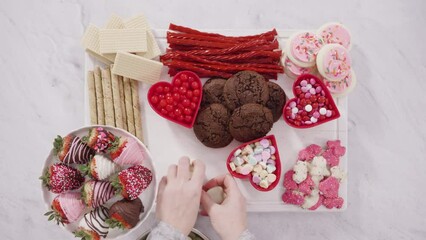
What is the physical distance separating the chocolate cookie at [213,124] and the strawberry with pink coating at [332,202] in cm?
39

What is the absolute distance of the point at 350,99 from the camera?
4.74 ft

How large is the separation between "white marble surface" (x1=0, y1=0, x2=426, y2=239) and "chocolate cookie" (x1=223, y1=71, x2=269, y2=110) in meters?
0.29

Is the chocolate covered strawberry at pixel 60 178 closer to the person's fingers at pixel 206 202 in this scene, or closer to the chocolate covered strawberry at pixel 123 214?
the chocolate covered strawberry at pixel 123 214

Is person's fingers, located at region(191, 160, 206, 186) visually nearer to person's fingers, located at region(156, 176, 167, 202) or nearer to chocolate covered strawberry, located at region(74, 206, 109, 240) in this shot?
person's fingers, located at region(156, 176, 167, 202)

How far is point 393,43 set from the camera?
147cm

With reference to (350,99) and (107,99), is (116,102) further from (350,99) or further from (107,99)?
(350,99)

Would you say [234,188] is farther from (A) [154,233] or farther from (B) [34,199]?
(B) [34,199]

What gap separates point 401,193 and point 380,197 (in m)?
0.08

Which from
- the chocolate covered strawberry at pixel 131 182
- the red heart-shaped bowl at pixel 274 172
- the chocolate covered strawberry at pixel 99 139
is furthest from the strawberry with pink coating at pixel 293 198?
the chocolate covered strawberry at pixel 99 139

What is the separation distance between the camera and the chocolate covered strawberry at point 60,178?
1061mm

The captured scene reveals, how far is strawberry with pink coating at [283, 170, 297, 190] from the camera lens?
129 cm

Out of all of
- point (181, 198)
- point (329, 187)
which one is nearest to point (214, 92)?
point (181, 198)

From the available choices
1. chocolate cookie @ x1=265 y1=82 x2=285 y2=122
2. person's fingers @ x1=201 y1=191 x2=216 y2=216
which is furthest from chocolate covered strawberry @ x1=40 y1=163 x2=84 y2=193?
chocolate cookie @ x1=265 y1=82 x2=285 y2=122

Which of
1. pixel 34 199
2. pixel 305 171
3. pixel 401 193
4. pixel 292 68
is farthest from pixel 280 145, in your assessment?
pixel 34 199
